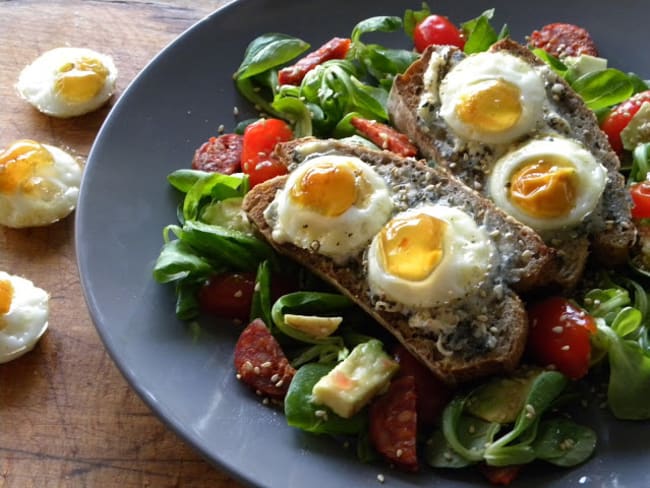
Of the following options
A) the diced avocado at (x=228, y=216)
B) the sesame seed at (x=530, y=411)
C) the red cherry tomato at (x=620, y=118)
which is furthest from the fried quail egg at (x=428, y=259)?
the red cherry tomato at (x=620, y=118)

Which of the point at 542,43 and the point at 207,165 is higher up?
the point at 542,43

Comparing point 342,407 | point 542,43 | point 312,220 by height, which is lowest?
point 342,407

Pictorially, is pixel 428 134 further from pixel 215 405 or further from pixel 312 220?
pixel 215 405

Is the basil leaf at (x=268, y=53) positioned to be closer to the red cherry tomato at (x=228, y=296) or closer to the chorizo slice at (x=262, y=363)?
the red cherry tomato at (x=228, y=296)

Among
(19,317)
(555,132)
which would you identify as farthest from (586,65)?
(19,317)

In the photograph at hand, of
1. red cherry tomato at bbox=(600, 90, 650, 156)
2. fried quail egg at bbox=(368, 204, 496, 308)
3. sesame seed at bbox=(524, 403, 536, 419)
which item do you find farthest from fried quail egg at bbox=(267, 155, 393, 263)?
red cherry tomato at bbox=(600, 90, 650, 156)

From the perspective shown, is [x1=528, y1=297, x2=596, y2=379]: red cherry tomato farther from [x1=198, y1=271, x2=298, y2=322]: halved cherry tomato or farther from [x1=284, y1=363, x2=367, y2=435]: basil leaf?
[x1=198, y1=271, x2=298, y2=322]: halved cherry tomato

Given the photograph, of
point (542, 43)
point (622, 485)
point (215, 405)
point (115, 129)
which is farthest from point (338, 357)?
point (542, 43)
